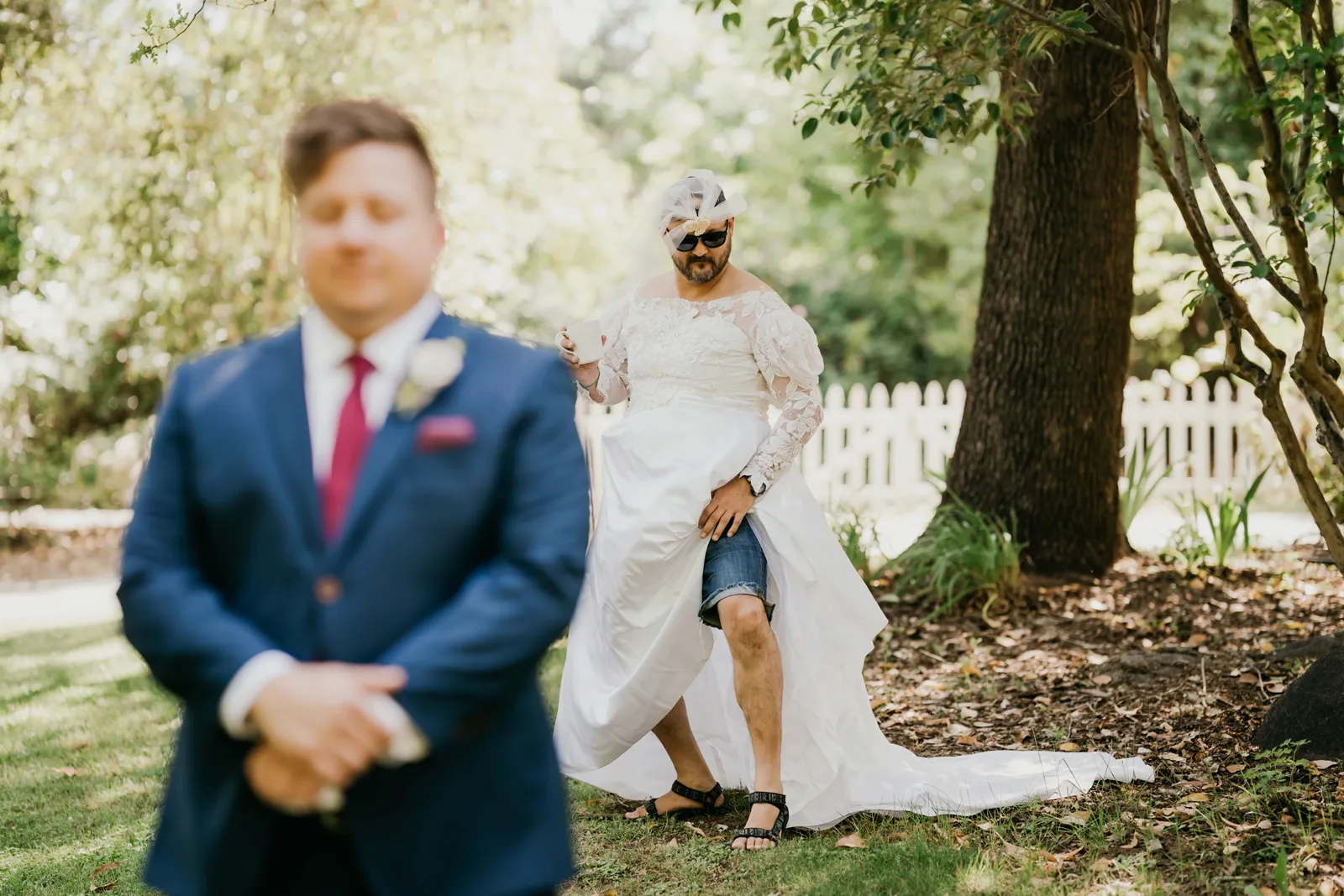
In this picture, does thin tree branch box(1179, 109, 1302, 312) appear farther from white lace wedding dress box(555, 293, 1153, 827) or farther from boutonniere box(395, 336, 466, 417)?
boutonniere box(395, 336, 466, 417)

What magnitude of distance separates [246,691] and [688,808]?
9.81 feet

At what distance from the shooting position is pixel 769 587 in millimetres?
4184

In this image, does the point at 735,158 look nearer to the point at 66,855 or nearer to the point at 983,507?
the point at 983,507

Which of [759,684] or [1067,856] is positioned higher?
[759,684]

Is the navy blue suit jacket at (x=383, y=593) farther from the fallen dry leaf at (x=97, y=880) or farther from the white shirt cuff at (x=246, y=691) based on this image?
the fallen dry leaf at (x=97, y=880)

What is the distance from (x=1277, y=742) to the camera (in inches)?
167

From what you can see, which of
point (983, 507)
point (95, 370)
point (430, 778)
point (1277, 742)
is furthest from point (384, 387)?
point (95, 370)

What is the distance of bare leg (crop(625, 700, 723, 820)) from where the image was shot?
4301mm

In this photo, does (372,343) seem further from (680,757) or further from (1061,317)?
(1061,317)

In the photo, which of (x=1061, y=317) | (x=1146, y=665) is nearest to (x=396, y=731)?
(x=1146, y=665)

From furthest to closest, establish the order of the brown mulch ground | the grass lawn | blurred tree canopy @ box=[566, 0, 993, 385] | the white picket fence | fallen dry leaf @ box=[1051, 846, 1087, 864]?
blurred tree canopy @ box=[566, 0, 993, 385] → the white picket fence → the brown mulch ground → fallen dry leaf @ box=[1051, 846, 1087, 864] → the grass lawn

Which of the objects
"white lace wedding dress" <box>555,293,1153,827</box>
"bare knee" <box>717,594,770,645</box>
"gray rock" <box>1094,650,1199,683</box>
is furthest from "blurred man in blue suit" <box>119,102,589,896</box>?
"gray rock" <box>1094,650,1199,683</box>

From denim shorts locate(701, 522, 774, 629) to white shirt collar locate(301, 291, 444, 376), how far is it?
7.77 feet

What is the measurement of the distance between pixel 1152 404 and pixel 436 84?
28.2 feet
